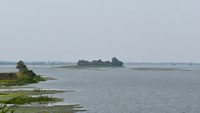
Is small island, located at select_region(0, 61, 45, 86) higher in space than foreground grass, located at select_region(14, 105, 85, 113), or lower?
higher

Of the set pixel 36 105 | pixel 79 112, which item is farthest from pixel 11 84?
pixel 79 112

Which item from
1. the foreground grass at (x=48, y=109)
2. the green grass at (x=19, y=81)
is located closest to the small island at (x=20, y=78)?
the green grass at (x=19, y=81)

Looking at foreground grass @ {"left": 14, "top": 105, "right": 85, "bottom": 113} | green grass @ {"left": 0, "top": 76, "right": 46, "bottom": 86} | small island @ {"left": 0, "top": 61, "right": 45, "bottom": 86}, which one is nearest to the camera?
foreground grass @ {"left": 14, "top": 105, "right": 85, "bottom": 113}

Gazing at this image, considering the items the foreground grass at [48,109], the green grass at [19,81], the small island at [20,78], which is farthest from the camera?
the small island at [20,78]

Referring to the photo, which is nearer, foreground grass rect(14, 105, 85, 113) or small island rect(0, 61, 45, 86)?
foreground grass rect(14, 105, 85, 113)

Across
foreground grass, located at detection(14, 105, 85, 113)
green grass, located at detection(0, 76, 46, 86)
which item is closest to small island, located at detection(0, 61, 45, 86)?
green grass, located at detection(0, 76, 46, 86)

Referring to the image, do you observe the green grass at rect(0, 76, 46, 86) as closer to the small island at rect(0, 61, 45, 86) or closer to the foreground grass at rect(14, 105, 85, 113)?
the small island at rect(0, 61, 45, 86)

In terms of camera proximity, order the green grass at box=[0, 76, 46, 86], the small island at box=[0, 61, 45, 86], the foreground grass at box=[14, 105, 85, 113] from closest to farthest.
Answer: the foreground grass at box=[14, 105, 85, 113] < the green grass at box=[0, 76, 46, 86] < the small island at box=[0, 61, 45, 86]

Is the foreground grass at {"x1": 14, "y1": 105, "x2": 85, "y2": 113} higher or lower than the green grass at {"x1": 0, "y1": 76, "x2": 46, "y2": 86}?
lower

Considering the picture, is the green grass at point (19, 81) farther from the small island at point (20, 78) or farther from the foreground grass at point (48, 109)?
the foreground grass at point (48, 109)

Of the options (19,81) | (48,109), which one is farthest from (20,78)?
(48,109)

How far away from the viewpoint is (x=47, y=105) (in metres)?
59.6

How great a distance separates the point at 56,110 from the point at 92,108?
6.53 m

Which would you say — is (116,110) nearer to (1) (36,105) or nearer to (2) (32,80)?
(1) (36,105)
